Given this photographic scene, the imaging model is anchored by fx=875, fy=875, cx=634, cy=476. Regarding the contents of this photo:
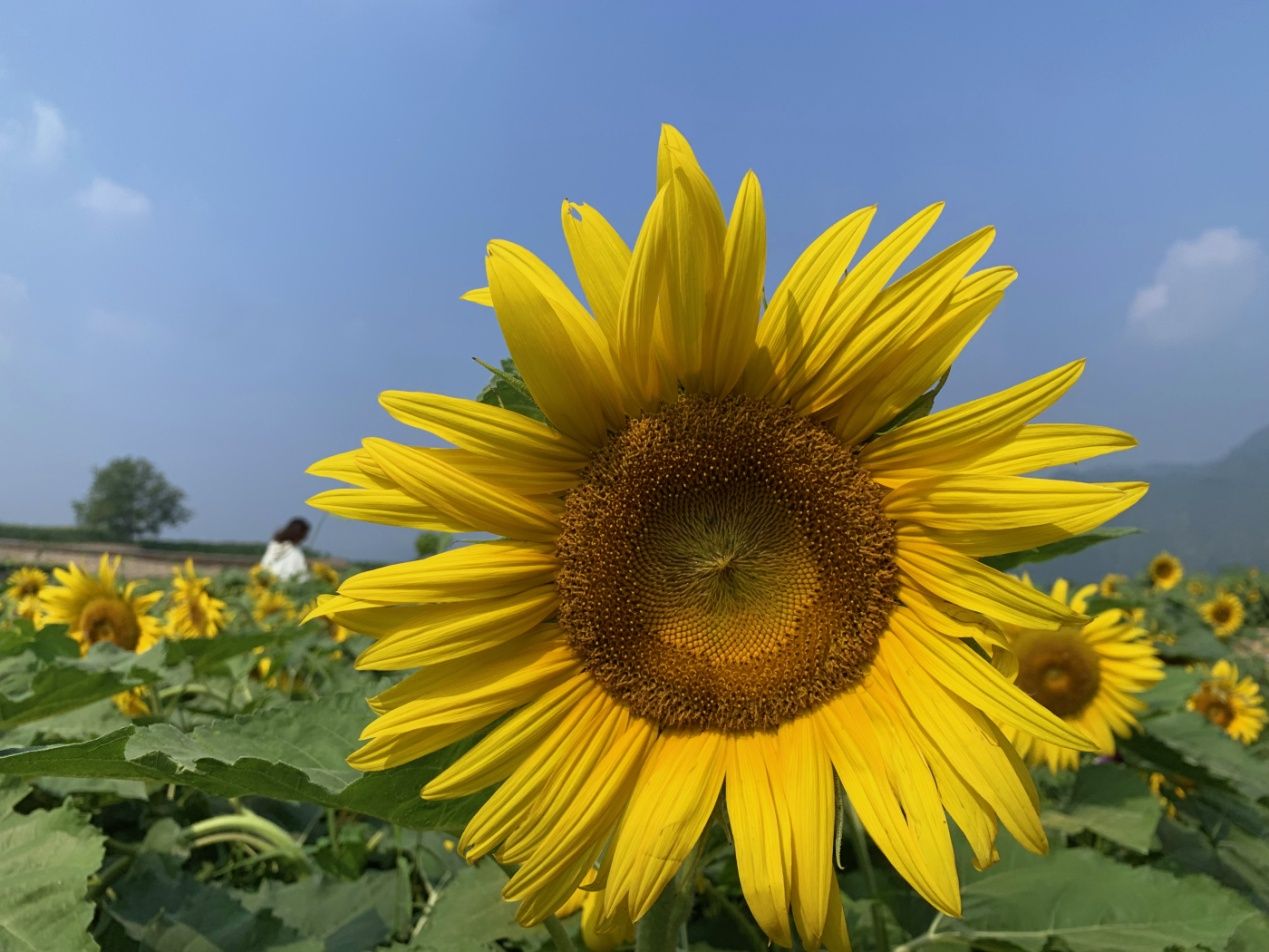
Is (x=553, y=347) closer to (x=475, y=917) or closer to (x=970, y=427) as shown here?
(x=970, y=427)

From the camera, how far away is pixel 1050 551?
1385 millimetres

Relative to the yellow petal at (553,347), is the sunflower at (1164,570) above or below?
below

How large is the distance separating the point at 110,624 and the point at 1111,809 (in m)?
4.66

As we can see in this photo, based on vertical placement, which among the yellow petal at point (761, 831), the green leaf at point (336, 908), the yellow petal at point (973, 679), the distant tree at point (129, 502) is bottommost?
the green leaf at point (336, 908)

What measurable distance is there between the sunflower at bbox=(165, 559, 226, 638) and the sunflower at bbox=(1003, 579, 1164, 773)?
14.6 feet

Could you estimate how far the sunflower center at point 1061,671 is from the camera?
353cm

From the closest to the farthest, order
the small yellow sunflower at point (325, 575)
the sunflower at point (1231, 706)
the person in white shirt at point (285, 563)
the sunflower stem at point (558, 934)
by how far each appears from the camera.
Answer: the sunflower stem at point (558, 934) < the sunflower at point (1231, 706) < the small yellow sunflower at point (325, 575) < the person in white shirt at point (285, 563)

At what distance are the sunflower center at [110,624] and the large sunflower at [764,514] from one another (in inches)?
164

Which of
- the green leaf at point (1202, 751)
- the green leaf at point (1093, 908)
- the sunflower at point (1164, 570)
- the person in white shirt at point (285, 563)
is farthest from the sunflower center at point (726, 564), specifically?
the sunflower at point (1164, 570)

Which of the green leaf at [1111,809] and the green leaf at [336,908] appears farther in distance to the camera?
the green leaf at [1111,809]

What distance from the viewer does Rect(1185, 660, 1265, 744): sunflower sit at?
5125 mm

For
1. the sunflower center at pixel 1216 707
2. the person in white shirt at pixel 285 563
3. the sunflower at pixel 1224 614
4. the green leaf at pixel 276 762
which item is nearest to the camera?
the green leaf at pixel 276 762

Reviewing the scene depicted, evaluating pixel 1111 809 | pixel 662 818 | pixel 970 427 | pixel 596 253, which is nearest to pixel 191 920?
pixel 662 818

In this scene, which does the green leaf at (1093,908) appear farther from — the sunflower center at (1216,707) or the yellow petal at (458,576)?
the sunflower center at (1216,707)
